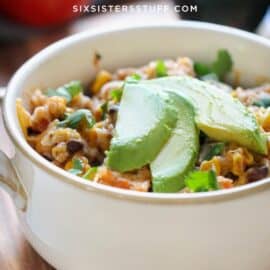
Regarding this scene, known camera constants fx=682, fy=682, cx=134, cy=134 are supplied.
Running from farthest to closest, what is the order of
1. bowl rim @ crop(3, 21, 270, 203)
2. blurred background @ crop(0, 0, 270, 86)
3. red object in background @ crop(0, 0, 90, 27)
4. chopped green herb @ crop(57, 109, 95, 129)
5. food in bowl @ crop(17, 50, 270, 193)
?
red object in background @ crop(0, 0, 90, 27) < blurred background @ crop(0, 0, 270, 86) < chopped green herb @ crop(57, 109, 95, 129) < food in bowl @ crop(17, 50, 270, 193) < bowl rim @ crop(3, 21, 270, 203)

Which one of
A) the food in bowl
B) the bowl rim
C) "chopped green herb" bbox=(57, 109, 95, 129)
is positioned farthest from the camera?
"chopped green herb" bbox=(57, 109, 95, 129)

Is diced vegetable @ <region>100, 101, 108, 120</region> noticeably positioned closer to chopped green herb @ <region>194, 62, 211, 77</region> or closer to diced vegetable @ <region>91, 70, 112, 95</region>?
diced vegetable @ <region>91, 70, 112, 95</region>

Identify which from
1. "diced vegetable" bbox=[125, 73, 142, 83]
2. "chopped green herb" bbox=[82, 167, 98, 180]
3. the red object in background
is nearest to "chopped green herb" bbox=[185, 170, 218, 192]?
"chopped green herb" bbox=[82, 167, 98, 180]

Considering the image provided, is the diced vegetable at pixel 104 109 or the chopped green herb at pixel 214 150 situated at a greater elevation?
the chopped green herb at pixel 214 150

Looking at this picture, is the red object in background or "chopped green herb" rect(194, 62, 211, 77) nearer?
"chopped green herb" rect(194, 62, 211, 77)

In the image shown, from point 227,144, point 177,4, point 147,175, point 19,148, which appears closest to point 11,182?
point 19,148

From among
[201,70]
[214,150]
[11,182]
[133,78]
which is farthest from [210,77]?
[11,182]

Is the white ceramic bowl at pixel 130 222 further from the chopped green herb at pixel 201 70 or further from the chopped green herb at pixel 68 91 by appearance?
the chopped green herb at pixel 201 70

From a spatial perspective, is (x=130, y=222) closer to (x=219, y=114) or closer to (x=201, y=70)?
(x=219, y=114)

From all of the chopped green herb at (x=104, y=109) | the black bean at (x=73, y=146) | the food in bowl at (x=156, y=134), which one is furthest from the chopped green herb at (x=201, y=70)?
the black bean at (x=73, y=146)
